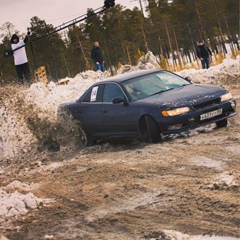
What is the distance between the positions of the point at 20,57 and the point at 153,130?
7.62m

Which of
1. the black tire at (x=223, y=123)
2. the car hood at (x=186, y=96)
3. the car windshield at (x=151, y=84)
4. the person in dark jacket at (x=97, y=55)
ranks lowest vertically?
the black tire at (x=223, y=123)

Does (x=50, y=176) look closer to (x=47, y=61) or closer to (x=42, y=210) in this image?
(x=42, y=210)

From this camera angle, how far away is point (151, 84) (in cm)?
1007

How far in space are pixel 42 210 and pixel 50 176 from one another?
2.22 m

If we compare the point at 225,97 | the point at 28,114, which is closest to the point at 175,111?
the point at 225,97

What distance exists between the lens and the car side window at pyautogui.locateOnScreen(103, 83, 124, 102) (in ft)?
33.2

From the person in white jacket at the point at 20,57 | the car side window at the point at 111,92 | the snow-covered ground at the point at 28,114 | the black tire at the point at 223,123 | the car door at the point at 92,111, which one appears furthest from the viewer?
the person in white jacket at the point at 20,57

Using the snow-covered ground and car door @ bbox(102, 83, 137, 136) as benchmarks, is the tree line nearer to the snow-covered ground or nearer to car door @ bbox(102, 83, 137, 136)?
the snow-covered ground

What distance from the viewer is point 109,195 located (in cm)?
620

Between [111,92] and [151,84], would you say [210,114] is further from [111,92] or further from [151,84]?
[111,92]

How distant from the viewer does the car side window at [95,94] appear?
34.6 ft

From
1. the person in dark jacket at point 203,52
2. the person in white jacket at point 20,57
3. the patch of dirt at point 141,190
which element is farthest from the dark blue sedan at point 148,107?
the person in dark jacket at point 203,52

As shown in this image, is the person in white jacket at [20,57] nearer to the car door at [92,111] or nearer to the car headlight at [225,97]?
the car door at [92,111]

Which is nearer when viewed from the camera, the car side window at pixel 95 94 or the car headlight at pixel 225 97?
the car headlight at pixel 225 97
